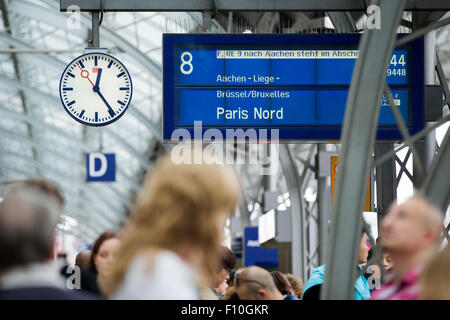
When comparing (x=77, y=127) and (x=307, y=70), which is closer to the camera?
(x=307, y=70)

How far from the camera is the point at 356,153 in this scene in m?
7.41

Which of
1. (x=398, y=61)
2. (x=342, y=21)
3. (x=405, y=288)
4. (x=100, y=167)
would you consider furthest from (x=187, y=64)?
(x=100, y=167)

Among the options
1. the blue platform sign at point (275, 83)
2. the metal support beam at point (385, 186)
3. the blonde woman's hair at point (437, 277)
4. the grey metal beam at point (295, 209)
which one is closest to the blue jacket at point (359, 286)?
the blue platform sign at point (275, 83)

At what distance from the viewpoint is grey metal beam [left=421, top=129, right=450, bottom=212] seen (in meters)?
8.67

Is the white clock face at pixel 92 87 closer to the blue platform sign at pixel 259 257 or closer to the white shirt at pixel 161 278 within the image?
the white shirt at pixel 161 278

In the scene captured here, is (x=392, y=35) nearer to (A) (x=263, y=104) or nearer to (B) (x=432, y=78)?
(A) (x=263, y=104)

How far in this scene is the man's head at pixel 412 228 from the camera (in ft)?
12.8

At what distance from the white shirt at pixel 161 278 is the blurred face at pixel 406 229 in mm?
1133

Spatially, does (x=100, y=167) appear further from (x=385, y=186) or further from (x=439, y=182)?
(x=439, y=182)

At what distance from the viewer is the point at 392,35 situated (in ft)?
24.8

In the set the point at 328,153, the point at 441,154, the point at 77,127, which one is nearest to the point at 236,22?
the point at 328,153

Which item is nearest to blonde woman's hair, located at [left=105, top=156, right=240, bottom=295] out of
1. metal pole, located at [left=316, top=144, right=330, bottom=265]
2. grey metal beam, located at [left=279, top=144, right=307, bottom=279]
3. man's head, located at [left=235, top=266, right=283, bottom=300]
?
man's head, located at [left=235, top=266, right=283, bottom=300]

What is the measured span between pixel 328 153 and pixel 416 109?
619 centimetres

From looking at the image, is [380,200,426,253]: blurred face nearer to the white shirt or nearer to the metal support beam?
the white shirt
